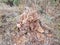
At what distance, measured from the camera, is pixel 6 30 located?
296cm

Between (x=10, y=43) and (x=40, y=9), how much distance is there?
3.48ft

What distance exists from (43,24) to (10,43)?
626 mm

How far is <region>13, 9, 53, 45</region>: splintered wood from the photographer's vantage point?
2.76m

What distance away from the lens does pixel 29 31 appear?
283cm

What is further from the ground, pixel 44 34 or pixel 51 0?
pixel 51 0

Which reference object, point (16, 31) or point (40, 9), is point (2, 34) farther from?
point (40, 9)

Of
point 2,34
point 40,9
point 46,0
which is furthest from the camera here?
point 46,0

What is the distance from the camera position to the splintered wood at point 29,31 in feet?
9.04

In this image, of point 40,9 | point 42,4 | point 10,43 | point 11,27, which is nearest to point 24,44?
point 10,43

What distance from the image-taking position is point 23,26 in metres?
2.82

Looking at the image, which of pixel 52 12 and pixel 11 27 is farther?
pixel 52 12

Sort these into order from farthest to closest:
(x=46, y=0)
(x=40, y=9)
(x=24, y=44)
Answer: (x=46, y=0)
(x=40, y=9)
(x=24, y=44)

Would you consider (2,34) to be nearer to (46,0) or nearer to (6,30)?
(6,30)

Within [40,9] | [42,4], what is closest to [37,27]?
[40,9]
